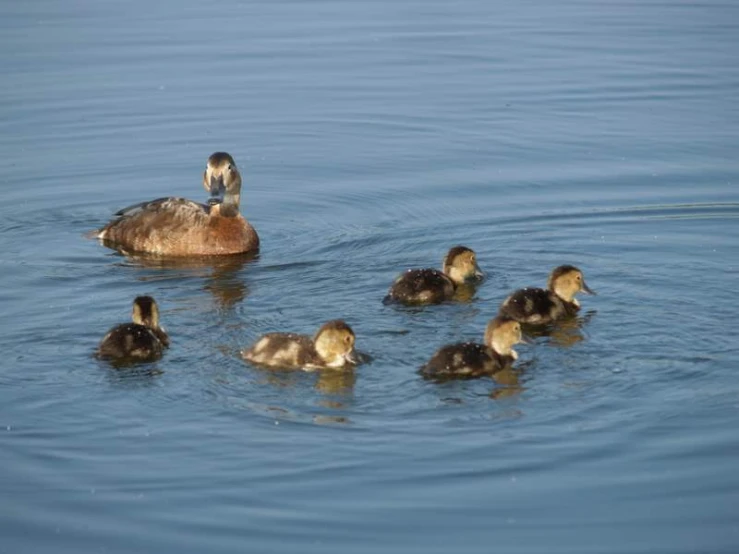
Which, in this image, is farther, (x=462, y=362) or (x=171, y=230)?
(x=171, y=230)

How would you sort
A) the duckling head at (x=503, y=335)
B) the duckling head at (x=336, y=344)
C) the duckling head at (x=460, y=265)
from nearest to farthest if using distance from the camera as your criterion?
the duckling head at (x=336, y=344) → the duckling head at (x=503, y=335) → the duckling head at (x=460, y=265)

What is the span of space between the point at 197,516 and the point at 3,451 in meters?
1.38

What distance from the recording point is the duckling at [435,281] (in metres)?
10.3

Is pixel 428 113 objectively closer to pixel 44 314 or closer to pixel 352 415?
pixel 44 314

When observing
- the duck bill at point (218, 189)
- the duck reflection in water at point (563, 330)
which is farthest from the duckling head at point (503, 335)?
the duck bill at point (218, 189)

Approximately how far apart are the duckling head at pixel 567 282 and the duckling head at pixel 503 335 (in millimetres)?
1013

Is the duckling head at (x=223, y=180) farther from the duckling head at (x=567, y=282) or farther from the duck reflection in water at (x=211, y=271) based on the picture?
the duckling head at (x=567, y=282)

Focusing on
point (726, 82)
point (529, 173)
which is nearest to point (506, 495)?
point (529, 173)

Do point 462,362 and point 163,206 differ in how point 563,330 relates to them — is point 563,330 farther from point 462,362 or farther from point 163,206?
point 163,206

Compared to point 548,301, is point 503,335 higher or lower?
lower

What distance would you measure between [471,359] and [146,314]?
219 centimetres

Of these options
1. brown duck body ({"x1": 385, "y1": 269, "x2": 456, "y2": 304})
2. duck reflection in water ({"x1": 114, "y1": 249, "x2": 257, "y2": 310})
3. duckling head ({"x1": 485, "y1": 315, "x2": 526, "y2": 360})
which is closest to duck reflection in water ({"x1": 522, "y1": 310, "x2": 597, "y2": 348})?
duckling head ({"x1": 485, "y1": 315, "x2": 526, "y2": 360})

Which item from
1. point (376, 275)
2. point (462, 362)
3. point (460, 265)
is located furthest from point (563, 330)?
point (376, 275)

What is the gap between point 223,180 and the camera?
12.7 metres
